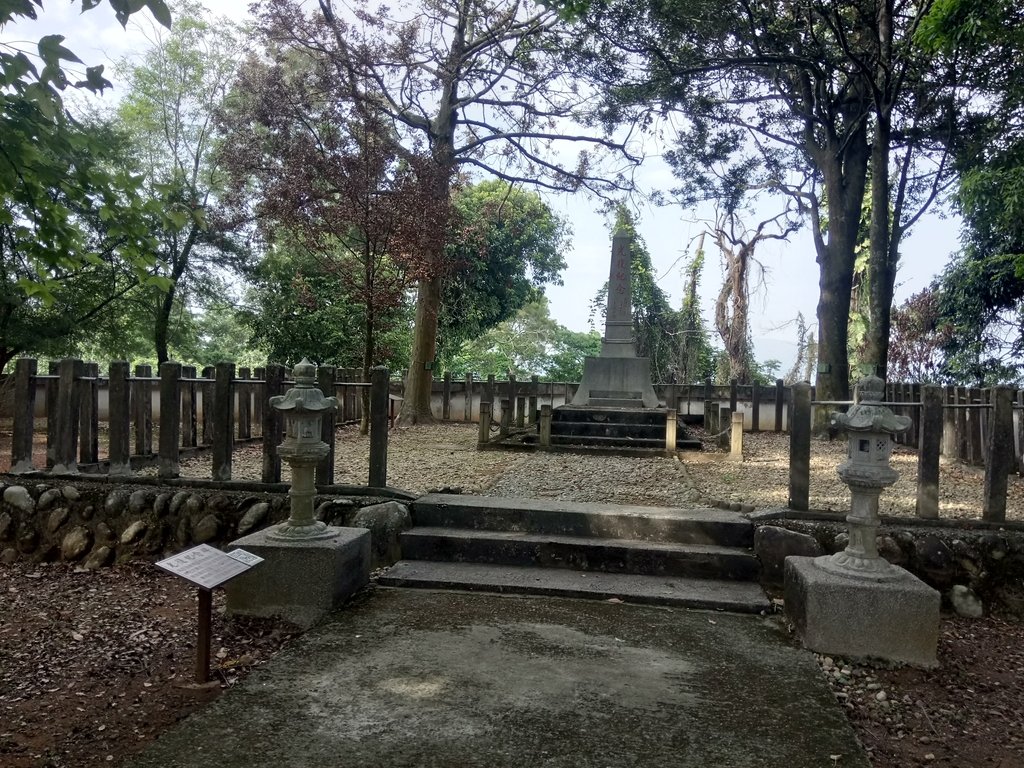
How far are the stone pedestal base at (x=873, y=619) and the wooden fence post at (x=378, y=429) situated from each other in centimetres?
322

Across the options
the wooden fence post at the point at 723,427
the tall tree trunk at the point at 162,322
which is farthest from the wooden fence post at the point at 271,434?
the tall tree trunk at the point at 162,322

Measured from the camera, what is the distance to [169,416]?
561 cm

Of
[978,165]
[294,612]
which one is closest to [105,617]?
[294,612]

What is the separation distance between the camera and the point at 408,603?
14.3 ft

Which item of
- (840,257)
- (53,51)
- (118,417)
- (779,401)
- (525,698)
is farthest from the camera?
(779,401)

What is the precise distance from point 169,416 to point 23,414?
1504mm

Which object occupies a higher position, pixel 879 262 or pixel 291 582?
pixel 879 262

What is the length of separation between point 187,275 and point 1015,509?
59.8ft

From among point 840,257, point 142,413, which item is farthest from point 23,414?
point 840,257

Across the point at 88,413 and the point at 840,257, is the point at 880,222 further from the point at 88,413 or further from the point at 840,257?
the point at 88,413

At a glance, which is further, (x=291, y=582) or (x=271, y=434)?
(x=271, y=434)

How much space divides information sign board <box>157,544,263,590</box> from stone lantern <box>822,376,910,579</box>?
3.30 m

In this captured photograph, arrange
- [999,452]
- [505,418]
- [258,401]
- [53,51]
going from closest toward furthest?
[53,51], [999,452], [258,401], [505,418]

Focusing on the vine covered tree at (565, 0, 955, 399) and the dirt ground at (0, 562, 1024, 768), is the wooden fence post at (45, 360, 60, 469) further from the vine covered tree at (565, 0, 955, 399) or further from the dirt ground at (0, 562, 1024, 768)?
the vine covered tree at (565, 0, 955, 399)
